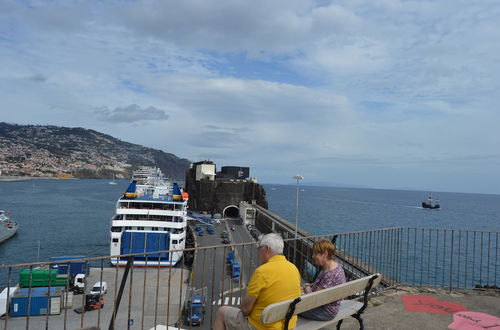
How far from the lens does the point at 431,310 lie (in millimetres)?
6520

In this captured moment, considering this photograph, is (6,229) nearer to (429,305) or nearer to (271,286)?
(429,305)

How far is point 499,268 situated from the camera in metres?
39.9

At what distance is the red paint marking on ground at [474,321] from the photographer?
5.80 metres

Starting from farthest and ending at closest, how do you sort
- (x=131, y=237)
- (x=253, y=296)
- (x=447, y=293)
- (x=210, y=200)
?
(x=210, y=200) < (x=131, y=237) < (x=447, y=293) < (x=253, y=296)

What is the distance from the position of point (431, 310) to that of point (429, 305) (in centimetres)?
26

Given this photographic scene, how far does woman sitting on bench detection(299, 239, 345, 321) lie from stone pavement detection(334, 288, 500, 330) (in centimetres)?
168

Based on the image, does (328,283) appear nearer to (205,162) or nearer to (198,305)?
(198,305)

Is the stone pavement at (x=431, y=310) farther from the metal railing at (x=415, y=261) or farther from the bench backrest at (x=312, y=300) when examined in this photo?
the bench backrest at (x=312, y=300)

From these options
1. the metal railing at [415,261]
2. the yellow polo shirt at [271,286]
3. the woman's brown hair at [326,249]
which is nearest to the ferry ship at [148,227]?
the metal railing at [415,261]

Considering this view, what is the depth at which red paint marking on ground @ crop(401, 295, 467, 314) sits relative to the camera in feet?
21.3

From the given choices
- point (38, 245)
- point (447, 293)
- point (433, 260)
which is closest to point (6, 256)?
point (38, 245)

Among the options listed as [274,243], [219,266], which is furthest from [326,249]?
[219,266]

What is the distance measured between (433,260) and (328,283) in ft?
152

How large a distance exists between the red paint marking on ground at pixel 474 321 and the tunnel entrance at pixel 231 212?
66992 mm
